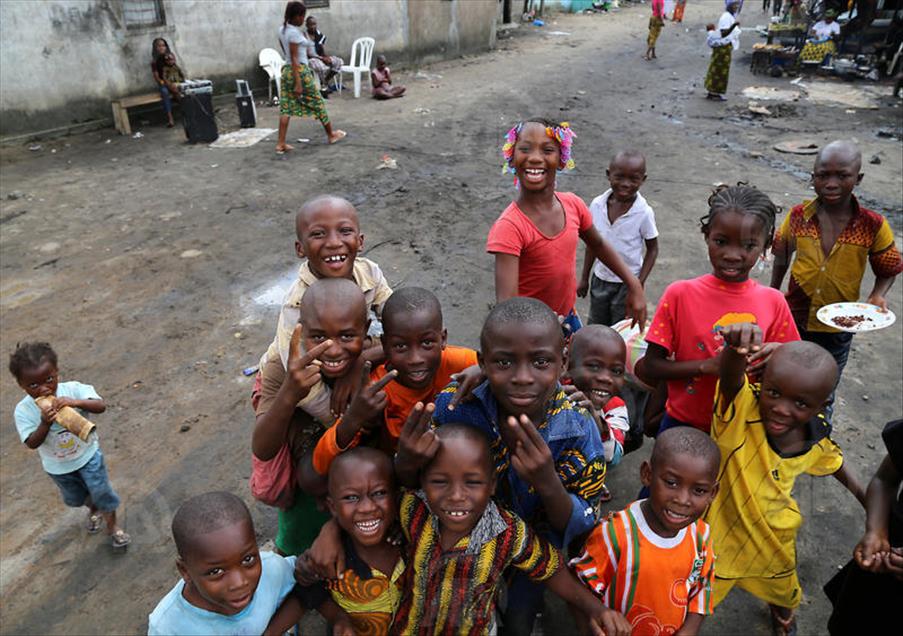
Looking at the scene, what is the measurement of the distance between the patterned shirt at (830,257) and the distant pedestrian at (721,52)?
8.87 meters

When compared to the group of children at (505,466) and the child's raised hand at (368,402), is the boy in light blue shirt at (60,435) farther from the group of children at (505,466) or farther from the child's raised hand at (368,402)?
the child's raised hand at (368,402)

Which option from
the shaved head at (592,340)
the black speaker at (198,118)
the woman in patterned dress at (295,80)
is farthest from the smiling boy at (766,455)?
the black speaker at (198,118)

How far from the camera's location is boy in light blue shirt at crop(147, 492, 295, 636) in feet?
5.33

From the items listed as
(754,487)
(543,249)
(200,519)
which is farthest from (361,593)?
(543,249)

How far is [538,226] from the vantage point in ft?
8.40

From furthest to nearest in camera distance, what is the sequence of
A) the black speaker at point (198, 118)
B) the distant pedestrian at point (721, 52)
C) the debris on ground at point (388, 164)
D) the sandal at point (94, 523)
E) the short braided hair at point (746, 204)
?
the distant pedestrian at point (721, 52) → the black speaker at point (198, 118) → the debris on ground at point (388, 164) → the sandal at point (94, 523) → the short braided hair at point (746, 204)

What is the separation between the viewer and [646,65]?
1402cm

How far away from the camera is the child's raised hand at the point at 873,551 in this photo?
1.83m

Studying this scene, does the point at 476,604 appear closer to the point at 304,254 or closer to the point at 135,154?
the point at 304,254

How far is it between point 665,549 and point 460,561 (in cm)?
63

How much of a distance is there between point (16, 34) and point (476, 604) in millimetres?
9607

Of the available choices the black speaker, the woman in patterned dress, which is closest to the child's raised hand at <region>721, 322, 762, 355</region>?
the woman in patterned dress

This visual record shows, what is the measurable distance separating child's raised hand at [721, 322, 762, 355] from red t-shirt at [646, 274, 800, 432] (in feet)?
1.09

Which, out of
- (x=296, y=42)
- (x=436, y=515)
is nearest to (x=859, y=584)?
(x=436, y=515)
